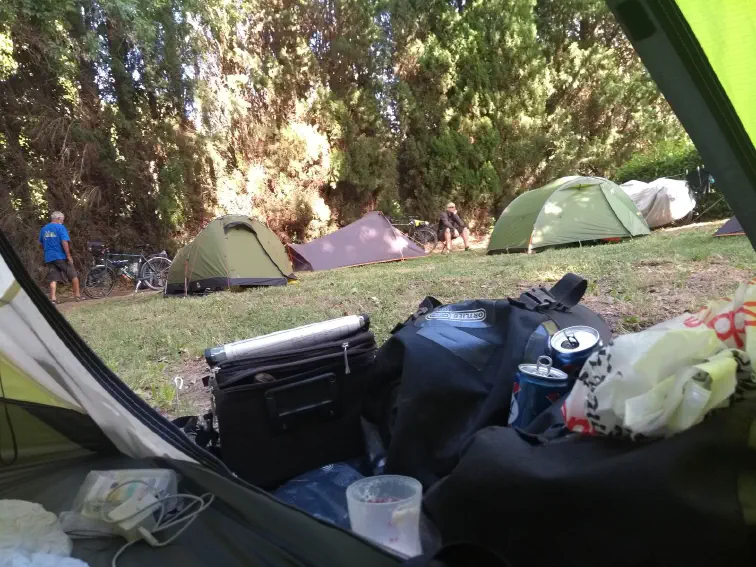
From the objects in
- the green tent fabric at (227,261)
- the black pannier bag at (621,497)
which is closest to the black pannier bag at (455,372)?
the black pannier bag at (621,497)

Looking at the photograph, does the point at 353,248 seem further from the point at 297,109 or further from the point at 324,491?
the point at 324,491

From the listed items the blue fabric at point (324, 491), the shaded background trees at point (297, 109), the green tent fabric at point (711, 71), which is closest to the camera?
the green tent fabric at point (711, 71)

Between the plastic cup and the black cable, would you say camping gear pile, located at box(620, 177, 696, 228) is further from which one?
the black cable

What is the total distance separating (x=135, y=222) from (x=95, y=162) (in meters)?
1.28

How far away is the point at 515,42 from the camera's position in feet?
39.8

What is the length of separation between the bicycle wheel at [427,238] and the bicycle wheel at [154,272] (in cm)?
478

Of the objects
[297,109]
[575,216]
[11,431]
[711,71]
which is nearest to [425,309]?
[711,71]

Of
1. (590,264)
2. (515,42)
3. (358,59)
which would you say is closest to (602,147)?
(515,42)

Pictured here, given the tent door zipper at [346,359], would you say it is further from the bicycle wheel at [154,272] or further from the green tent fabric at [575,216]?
the bicycle wheel at [154,272]

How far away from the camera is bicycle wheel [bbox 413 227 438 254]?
10242 millimetres

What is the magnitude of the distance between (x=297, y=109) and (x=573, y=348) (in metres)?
10.6

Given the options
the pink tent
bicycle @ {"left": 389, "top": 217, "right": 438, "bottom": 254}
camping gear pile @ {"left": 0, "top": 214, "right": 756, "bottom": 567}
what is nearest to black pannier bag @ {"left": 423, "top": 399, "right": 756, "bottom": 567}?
camping gear pile @ {"left": 0, "top": 214, "right": 756, "bottom": 567}

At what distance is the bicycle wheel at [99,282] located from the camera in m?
7.90

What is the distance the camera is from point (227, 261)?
6.29m
